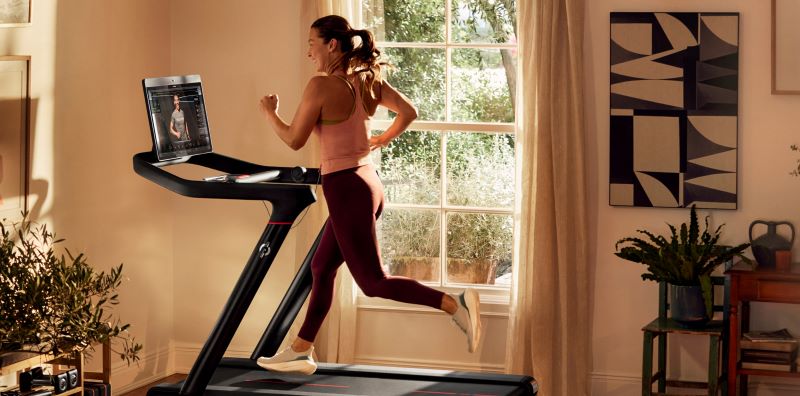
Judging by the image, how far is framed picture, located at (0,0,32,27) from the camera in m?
4.26

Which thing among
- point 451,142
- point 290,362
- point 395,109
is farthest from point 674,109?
point 290,362

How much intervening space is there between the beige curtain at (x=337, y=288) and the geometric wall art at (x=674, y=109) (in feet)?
4.40

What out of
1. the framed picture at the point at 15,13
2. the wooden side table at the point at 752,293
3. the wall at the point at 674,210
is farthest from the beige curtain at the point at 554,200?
the framed picture at the point at 15,13

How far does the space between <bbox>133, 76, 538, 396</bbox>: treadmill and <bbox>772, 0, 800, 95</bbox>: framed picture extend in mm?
1824

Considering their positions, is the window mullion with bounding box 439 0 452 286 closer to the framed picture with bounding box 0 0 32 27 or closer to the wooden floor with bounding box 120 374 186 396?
the wooden floor with bounding box 120 374 186 396

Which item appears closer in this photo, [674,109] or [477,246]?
[674,109]

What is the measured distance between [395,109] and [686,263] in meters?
1.47

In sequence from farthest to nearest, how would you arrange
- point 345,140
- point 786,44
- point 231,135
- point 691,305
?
point 231,135
point 786,44
point 691,305
point 345,140

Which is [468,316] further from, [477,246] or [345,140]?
[477,246]

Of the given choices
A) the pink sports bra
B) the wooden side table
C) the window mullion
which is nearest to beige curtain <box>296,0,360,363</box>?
the window mullion

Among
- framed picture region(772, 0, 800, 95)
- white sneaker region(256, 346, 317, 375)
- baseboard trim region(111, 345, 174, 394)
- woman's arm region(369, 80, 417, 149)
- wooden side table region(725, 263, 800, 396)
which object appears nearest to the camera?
white sneaker region(256, 346, 317, 375)

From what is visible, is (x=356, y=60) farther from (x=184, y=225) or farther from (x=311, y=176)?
(x=184, y=225)

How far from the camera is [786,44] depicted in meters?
4.73

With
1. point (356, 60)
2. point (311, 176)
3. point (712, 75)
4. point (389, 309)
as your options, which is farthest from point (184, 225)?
point (712, 75)
